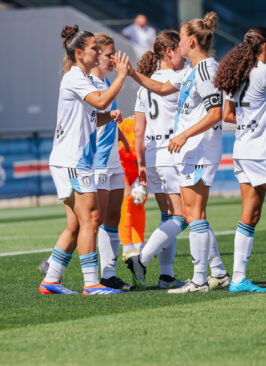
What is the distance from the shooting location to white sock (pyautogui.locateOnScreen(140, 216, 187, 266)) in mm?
8016

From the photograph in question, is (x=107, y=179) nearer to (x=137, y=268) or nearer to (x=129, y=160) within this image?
(x=137, y=268)

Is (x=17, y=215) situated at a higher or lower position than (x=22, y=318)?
lower

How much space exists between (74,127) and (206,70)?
1.12 meters

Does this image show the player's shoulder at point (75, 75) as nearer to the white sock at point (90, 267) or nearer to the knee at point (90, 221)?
the knee at point (90, 221)

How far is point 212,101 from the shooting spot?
7.28 meters

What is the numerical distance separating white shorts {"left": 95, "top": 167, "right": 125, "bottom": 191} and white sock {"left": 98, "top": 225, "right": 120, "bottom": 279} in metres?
0.41

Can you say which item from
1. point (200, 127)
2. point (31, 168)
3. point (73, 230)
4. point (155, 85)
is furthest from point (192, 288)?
point (31, 168)

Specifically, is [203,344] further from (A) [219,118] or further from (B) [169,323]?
(A) [219,118]

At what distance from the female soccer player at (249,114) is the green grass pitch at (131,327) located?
0.71 metres

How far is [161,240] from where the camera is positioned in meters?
8.02

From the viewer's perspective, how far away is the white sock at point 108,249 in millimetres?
8445

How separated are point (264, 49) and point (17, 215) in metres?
13.5

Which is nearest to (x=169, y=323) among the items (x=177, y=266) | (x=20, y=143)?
(x=177, y=266)

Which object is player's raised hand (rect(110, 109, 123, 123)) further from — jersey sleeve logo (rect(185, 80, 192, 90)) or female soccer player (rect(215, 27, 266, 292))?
female soccer player (rect(215, 27, 266, 292))
